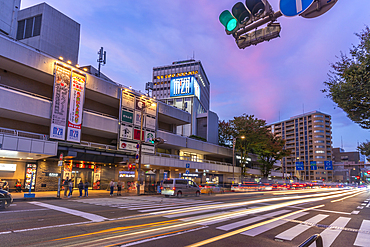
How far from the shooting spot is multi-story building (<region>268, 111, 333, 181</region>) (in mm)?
120000

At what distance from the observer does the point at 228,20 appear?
4.61 metres

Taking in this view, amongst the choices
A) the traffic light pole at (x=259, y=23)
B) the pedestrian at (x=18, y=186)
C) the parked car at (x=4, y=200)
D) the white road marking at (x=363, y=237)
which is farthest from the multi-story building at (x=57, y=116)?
the traffic light pole at (x=259, y=23)

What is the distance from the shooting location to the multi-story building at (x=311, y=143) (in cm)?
12000

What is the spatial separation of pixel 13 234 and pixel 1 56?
22.9m

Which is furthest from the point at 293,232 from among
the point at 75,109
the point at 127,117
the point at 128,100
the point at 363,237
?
the point at 128,100

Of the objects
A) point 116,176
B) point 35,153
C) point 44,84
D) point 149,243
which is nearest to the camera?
point 149,243

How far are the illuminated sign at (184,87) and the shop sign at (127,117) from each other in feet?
124

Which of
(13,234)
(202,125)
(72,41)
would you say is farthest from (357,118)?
(202,125)

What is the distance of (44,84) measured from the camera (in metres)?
31.0

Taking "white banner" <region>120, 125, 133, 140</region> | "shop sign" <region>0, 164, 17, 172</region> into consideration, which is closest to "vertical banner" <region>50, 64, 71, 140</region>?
"shop sign" <region>0, 164, 17, 172</region>

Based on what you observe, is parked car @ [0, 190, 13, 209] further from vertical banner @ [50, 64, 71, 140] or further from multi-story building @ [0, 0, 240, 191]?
vertical banner @ [50, 64, 71, 140]

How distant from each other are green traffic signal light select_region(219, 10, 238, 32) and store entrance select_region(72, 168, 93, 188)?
33496 millimetres

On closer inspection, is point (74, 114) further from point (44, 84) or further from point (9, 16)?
point (9, 16)

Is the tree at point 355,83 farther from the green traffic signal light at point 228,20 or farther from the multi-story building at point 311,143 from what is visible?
the multi-story building at point 311,143
